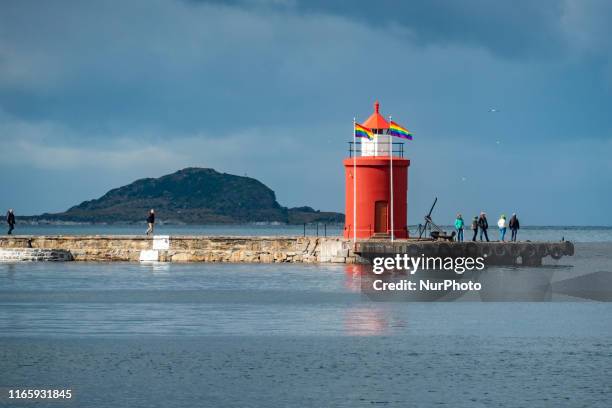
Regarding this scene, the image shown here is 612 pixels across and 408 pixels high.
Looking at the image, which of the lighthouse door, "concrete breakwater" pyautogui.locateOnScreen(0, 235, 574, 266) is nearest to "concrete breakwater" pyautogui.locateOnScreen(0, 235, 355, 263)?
"concrete breakwater" pyautogui.locateOnScreen(0, 235, 574, 266)

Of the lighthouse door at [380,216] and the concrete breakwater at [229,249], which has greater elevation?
the lighthouse door at [380,216]

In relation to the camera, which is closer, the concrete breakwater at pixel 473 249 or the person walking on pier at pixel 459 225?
the concrete breakwater at pixel 473 249

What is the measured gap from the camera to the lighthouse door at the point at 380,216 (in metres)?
47.6

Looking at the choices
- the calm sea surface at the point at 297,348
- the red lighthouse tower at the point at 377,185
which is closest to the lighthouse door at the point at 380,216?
the red lighthouse tower at the point at 377,185

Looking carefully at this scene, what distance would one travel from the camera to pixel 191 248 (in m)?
52.8

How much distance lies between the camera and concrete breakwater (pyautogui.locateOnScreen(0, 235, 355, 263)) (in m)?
51.6

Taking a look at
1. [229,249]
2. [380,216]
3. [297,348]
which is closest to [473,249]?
[380,216]

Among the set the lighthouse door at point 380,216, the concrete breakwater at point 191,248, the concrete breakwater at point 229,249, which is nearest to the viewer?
the lighthouse door at point 380,216

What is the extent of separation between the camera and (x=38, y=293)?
39344 mm

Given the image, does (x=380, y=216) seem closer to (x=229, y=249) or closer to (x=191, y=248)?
(x=229, y=249)

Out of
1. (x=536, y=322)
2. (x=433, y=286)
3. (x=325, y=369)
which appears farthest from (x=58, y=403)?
(x=433, y=286)

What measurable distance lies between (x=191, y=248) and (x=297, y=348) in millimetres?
28749

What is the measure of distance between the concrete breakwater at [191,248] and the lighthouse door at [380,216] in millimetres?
3135

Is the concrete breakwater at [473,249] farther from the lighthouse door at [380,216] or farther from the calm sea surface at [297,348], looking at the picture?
the calm sea surface at [297,348]
